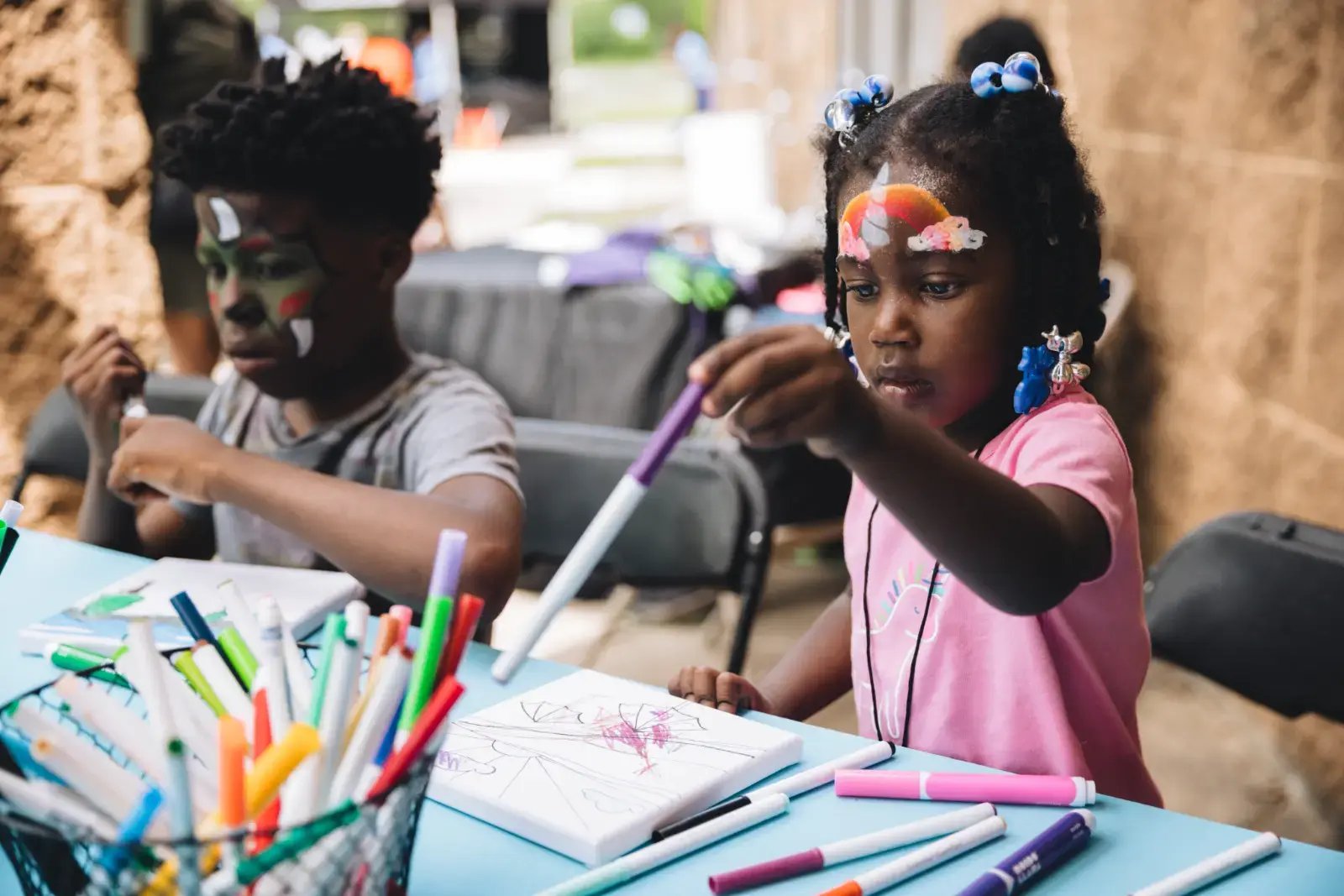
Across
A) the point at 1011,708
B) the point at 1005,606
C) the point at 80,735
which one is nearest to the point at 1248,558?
the point at 1011,708

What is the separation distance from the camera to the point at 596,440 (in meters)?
1.52

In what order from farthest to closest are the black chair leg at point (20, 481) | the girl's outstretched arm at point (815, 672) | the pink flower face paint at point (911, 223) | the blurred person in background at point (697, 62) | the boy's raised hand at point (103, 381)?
the blurred person in background at point (697, 62)
the black chair leg at point (20, 481)
the boy's raised hand at point (103, 381)
the girl's outstretched arm at point (815, 672)
the pink flower face paint at point (911, 223)

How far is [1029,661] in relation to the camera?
0.96 meters

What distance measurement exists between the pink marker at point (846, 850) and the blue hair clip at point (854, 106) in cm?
55

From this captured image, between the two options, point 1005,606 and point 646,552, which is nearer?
point 1005,606

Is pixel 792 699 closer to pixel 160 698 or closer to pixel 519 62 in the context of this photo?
pixel 160 698

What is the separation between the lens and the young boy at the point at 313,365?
1.16m

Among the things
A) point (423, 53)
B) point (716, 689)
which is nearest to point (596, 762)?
point (716, 689)

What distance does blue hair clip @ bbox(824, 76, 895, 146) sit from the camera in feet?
Result: 3.34

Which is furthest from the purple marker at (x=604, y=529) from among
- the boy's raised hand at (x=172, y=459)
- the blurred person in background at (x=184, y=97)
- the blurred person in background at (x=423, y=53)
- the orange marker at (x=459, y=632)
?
the blurred person in background at (x=423, y=53)

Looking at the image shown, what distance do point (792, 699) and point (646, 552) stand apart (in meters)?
0.38

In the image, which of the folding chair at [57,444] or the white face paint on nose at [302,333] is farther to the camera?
the folding chair at [57,444]

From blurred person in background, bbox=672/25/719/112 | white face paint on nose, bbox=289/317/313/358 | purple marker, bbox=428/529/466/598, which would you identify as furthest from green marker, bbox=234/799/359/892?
blurred person in background, bbox=672/25/719/112

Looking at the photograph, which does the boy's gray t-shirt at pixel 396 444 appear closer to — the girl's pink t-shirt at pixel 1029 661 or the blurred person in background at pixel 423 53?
the girl's pink t-shirt at pixel 1029 661
